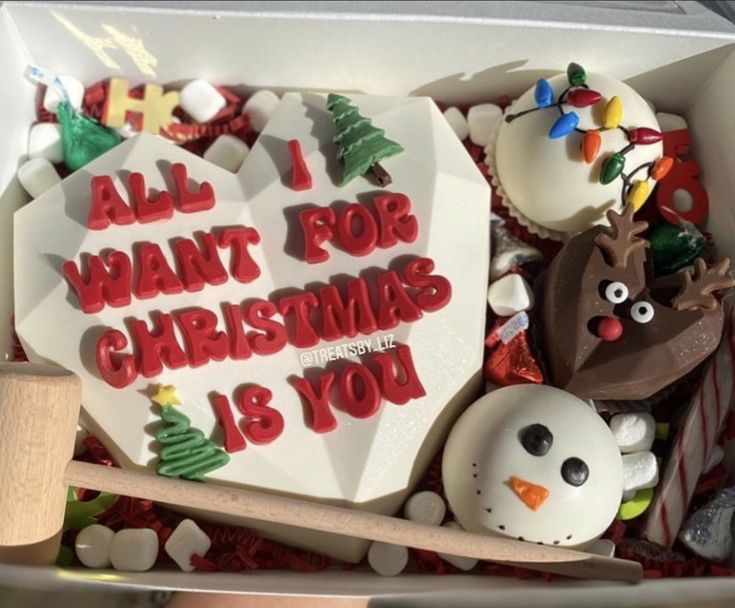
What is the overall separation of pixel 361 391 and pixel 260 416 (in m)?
0.14

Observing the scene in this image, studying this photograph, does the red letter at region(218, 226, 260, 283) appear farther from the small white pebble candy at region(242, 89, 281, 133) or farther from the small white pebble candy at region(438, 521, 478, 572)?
the small white pebble candy at region(438, 521, 478, 572)

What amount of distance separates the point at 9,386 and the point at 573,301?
2.39 feet

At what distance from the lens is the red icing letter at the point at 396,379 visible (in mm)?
1153

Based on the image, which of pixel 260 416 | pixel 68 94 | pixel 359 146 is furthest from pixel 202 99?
pixel 260 416

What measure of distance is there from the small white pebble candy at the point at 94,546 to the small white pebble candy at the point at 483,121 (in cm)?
83

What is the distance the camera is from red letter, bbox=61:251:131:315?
1156mm

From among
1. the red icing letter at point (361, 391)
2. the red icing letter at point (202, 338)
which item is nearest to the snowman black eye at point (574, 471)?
the red icing letter at point (361, 391)

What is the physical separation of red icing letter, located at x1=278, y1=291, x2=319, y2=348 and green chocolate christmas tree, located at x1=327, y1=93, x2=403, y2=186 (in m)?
0.18

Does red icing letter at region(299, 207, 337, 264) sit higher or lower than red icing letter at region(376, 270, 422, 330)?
higher

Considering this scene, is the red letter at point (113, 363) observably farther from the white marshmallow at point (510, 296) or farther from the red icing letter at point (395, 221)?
the white marshmallow at point (510, 296)

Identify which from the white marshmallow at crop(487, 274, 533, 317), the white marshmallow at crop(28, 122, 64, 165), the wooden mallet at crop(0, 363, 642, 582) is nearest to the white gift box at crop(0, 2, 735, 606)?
the white marshmallow at crop(28, 122, 64, 165)

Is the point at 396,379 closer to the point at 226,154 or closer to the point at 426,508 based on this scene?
the point at 426,508

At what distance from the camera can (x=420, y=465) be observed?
3.92 ft

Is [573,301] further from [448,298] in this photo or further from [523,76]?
[523,76]
